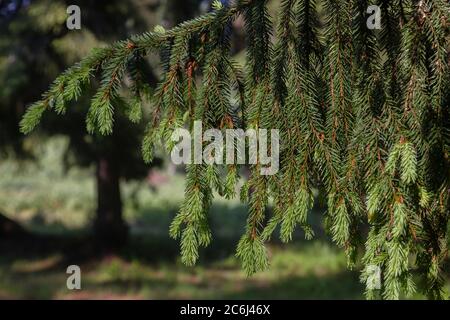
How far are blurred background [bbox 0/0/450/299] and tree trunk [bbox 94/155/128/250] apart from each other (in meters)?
0.02

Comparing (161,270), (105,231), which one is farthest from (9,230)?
(161,270)

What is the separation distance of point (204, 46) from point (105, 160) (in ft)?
27.6

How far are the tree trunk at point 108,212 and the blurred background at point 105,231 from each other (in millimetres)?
21

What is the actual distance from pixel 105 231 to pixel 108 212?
41 centimetres

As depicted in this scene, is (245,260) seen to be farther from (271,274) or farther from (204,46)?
(271,274)

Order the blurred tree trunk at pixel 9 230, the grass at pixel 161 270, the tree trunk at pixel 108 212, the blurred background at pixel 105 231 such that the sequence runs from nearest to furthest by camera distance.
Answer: the grass at pixel 161 270 < the blurred background at pixel 105 231 < the tree trunk at pixel 108 212 < the blurred tree trunk at pixel 9 230

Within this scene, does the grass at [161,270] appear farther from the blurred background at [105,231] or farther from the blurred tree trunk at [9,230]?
the blurred tree trunk at [9,230]

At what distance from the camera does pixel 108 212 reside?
450 inches

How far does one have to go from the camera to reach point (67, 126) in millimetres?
9508

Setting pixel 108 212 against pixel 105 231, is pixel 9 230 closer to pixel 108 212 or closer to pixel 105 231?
pixel 105 231

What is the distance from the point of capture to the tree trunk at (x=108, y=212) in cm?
1123

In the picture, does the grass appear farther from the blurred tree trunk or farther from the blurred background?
the blurred tree trunk

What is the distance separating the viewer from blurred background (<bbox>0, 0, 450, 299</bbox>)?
9.10m

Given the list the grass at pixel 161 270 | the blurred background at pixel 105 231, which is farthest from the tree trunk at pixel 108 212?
the grass at pixel 161 270
